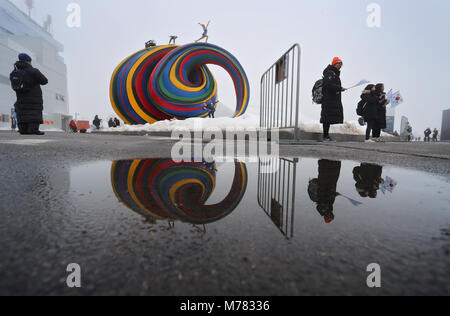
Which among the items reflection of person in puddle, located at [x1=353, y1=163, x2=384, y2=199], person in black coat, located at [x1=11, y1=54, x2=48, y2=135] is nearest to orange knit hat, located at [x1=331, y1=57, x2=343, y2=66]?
reflection of person in puddle, located at [x1=353, y1=163, x2=384, y2=199]

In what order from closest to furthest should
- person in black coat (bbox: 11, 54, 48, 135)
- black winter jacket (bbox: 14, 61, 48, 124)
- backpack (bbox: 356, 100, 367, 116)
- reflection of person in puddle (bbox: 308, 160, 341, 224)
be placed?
1. reflection of person in puddle (bbox: 308, 160, 341, 224)
2. person in black coat (bbox: 11, 54, 48, 135)
3. black winter jacket (bbox: 14, 61, 48, 124)
4. backpack (bbox: 356, 100, 367, 116)

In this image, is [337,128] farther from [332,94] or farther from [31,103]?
[31,103]

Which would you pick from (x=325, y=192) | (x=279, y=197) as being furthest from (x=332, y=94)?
(x=279, y=197)

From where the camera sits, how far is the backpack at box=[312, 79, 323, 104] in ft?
17.8

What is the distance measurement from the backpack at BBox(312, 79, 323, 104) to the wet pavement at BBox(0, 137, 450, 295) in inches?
179

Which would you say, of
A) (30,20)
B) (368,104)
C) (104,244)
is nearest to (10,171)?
(104,244)

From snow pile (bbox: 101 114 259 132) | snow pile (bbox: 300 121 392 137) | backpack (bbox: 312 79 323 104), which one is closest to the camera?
backpack (bbox: 312 79 323 104)

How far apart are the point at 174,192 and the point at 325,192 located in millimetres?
708

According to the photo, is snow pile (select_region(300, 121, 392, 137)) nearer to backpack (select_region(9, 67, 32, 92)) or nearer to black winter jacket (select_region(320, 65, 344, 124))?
black winter jacket (select_region(320, 65, 344, 124))

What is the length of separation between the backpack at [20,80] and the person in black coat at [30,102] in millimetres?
42

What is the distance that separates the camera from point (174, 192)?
1121 mm

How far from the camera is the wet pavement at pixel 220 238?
47cm

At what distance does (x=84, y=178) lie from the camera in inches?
56.4

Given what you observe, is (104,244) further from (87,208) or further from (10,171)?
(10,171)
